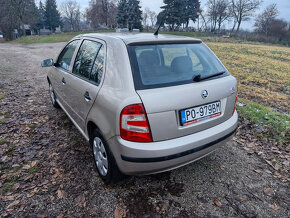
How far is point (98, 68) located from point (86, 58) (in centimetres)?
53

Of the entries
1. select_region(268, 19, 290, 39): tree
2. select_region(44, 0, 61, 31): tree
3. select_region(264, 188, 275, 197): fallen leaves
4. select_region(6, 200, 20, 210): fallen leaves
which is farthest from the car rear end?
select_region(44, 0, 61, 31): tree

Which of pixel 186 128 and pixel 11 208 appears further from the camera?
pixel 11 208

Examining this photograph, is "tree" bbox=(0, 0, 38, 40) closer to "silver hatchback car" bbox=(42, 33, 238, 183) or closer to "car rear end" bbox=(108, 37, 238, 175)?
"silver hatchback car" bbox=(42, 33, 238, 183)

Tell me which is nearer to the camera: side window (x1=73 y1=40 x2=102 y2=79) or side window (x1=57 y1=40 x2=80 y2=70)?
side window (x1=73 y1=40 x2=102 y2=79)

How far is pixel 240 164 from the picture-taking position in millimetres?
3041

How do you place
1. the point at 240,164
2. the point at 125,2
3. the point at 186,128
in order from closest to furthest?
the point at 186,128 → the point at 240,164 → the point at 125,2

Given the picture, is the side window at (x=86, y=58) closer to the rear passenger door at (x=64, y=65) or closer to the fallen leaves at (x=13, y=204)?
the rear passenger door at (x=64, y=65)

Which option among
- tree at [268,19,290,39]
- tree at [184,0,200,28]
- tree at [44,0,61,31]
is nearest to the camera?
tree at [268,19,290,39]

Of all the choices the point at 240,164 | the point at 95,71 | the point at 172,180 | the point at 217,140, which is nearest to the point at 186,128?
the point at 217,140

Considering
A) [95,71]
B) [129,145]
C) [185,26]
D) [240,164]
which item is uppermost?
[185,26]

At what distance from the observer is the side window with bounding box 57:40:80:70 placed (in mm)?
3427

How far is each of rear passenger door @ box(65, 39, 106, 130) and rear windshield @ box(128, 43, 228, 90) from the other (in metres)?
0.49

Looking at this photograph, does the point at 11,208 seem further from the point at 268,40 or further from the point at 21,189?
the point at 268,40

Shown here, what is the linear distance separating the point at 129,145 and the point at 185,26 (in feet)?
219
